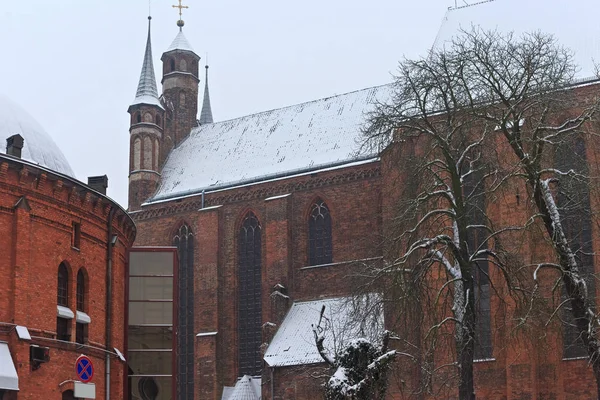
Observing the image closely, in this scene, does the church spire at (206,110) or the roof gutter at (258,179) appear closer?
the roof gutter at (258,179)

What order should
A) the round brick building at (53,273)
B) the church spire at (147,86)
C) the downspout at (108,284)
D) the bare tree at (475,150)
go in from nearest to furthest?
1. the bare tree at (475,150)
2. the round brick building at (53,273)
3. the downspout at (108,284)
4. the church spire at (147,86)

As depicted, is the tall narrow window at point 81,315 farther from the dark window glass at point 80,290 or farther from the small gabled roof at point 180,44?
the small gabled roof at point 180,44

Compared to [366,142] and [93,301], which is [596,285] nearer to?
[366,142]

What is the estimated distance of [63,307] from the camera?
2798cm

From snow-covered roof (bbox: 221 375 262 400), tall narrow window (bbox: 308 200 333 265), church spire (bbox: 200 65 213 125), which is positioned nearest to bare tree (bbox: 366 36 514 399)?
snow-covered roof (bbox: 221 375 262 400)

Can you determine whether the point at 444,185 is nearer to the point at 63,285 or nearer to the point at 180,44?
the point at 63,285

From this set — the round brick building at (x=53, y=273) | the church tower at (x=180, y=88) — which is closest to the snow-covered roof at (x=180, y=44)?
the church tower at (x=180, y=88)

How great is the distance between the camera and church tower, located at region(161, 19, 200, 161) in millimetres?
58219

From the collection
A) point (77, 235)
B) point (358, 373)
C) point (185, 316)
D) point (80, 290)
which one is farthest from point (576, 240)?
point (358, 373)

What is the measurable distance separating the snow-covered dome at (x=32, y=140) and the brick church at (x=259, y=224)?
15.7 meters

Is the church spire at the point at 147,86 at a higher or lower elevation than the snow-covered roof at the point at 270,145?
higher

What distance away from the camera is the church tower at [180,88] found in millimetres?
58219

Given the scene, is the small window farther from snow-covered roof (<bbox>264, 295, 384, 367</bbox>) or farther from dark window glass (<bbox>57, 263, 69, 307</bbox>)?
snow-covered roof (<bbox>264, 295, 384, 367</bbox>)

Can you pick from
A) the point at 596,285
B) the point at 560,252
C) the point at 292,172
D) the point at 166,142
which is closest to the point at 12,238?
the point at 560,252
